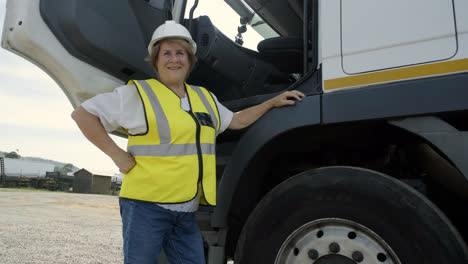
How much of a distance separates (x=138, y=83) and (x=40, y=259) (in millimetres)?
3097

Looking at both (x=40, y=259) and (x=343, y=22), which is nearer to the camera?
(x=343, y=22)

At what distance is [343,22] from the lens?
1.91m

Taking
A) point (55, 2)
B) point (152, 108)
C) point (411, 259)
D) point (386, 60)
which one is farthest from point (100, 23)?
point (411, 259)

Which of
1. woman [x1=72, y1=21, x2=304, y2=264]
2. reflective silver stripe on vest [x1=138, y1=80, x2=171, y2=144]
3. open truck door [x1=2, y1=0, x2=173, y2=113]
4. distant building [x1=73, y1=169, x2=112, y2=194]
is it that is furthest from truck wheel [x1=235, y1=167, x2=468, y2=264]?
distant building [x1=73, y1=169, x2=112, y2=194]

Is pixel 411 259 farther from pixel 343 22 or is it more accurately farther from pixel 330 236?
pixel 343 22

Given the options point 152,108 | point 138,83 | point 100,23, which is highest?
point 100,23

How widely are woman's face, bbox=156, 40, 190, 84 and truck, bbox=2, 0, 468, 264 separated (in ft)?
1.65

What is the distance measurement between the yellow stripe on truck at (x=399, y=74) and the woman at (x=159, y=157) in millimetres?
220

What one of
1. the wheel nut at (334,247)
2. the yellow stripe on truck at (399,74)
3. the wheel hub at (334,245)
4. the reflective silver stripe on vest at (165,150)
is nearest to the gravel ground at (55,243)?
the reflective silver stripe on vest at (165,150)

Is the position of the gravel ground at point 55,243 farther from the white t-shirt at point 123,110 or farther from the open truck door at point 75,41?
the white t-shirt at point 123,110

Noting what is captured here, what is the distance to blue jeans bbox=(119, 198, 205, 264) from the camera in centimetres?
178

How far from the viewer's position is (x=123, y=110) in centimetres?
187

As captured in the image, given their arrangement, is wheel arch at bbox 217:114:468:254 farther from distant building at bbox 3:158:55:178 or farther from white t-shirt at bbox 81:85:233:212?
distant building at bbox 3:158:55:178

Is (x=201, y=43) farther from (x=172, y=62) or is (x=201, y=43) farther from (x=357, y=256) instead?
(x=357, y=256)
